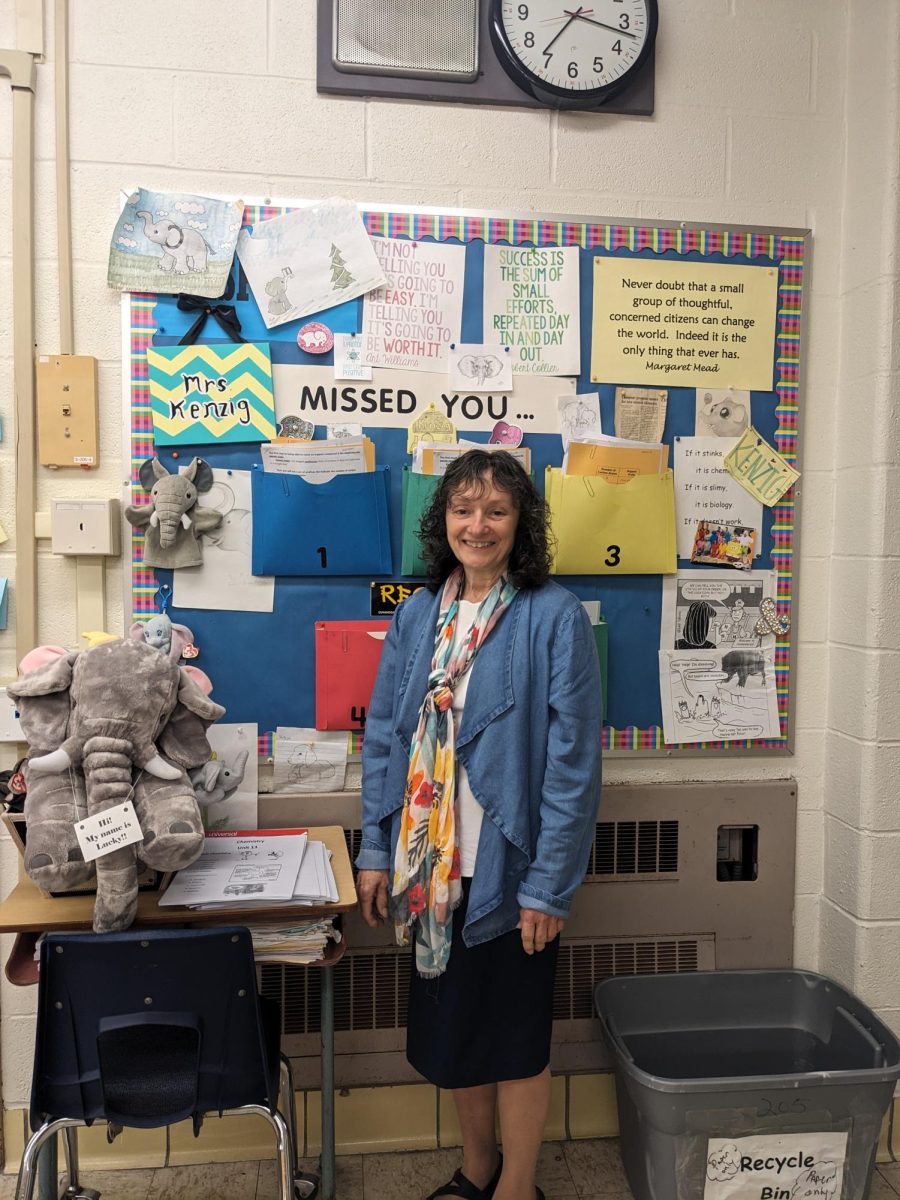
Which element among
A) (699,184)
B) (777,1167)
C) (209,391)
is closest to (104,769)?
(209,391)

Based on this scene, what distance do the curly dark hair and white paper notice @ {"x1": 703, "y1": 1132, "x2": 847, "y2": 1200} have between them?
1156 millimetres

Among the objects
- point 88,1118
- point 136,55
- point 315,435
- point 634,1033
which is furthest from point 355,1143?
point 136,55

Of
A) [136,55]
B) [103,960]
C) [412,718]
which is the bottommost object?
[103,960]

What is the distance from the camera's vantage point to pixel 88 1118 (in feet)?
4.32

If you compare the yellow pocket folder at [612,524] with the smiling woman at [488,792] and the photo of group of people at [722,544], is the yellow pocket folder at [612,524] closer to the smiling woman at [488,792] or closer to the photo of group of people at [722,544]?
the photo of group of people at [722,544]

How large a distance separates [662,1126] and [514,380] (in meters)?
1.54

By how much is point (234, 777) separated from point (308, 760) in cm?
16

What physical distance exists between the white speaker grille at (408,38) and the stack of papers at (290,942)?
5.71 feet

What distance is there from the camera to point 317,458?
1.83m

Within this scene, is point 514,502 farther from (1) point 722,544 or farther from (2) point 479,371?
(1) point 722,544

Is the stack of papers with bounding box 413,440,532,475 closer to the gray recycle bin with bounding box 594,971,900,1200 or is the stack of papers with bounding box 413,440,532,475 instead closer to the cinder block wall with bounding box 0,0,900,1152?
the cinder block wall with bounding box 0,0,900,1152

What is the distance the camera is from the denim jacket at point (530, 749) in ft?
5.03

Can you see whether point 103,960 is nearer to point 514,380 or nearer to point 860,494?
point 514,380

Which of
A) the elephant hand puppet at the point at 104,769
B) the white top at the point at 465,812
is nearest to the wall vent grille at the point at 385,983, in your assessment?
the white top at the point at 465,812
